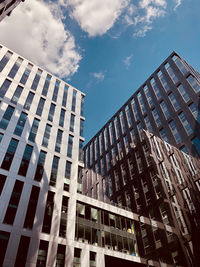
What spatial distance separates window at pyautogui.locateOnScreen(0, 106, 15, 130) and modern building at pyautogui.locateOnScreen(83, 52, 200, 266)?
82.3ft

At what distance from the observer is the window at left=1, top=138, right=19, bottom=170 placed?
31484 mm

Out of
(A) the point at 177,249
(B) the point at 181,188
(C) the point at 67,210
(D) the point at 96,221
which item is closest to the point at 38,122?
(C) the point at 67,210

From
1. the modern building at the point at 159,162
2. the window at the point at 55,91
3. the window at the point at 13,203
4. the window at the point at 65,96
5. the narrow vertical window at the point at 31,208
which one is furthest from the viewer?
the window at the point at 65,96

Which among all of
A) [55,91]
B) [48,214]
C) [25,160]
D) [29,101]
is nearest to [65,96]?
[55,91]

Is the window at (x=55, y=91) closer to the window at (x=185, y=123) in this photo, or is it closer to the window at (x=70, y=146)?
the window at (x=70, y=146)

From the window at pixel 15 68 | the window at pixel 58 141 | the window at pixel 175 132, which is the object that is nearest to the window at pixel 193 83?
the window at pixel 175 132

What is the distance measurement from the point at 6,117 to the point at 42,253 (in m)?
22.4

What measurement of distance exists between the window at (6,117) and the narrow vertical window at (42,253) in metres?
19.0

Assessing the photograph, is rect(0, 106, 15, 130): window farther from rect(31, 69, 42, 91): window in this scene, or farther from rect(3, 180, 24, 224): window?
rect(3, 180, 24, 224): window

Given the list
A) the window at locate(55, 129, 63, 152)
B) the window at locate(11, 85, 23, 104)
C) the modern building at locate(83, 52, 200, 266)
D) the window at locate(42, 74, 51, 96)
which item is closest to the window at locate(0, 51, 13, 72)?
the window at locate(11, 85, 23, 104)

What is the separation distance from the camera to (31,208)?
1164 inches

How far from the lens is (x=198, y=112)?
4653 cm

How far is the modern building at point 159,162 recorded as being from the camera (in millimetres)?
38781

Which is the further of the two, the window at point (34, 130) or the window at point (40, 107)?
the window at point (40, 107)
